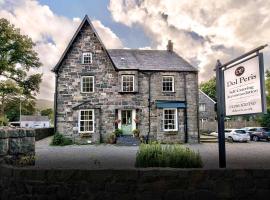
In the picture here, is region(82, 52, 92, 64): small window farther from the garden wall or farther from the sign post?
the sign post

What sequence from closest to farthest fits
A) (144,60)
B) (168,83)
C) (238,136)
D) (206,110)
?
(168,83) < (144,60) < (238,136) < (206,110)

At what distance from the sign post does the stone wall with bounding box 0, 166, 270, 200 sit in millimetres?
929

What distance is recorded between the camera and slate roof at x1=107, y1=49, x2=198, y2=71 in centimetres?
2544

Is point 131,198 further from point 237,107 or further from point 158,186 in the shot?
point 237,107

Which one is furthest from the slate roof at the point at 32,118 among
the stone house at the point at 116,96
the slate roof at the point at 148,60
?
the stone house at the point at 116,96

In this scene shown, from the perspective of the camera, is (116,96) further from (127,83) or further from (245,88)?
(245,88)

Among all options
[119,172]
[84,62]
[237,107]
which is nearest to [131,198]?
[119,172]

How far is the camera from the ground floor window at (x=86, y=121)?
23.9 meters

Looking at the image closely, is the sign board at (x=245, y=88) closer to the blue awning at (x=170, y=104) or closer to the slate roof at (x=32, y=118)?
the blue awning at (x=170, y=104)

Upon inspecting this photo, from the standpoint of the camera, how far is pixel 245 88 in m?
6.04

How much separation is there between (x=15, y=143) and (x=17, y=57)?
31.1m

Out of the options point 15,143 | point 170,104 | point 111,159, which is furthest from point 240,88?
point 170,104

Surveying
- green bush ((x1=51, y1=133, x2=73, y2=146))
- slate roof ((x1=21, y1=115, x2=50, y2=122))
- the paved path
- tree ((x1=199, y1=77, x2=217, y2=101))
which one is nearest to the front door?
green bush ((x1=51, y1=133, x2=73, y2=146))

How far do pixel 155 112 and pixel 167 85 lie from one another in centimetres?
276
